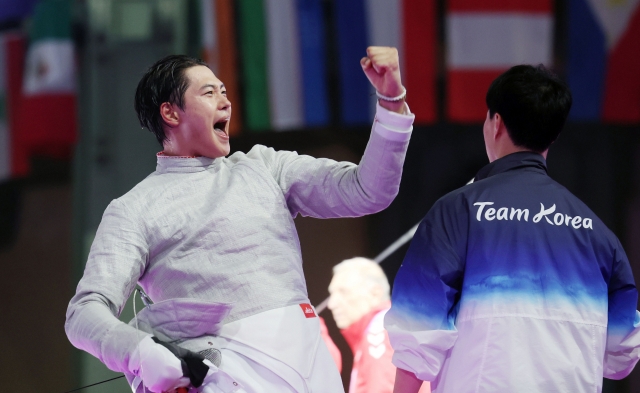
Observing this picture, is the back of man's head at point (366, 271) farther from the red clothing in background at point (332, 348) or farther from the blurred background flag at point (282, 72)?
the blurred background flag at point (282, 72)

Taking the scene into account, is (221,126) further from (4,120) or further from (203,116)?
(4,120)

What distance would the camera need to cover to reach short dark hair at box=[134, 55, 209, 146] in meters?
1.58

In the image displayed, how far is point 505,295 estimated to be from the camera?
1354 millimetres

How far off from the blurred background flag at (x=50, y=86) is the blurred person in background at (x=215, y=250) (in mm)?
1842

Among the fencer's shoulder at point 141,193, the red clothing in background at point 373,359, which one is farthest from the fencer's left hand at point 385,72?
the red clothing in background at point 373,359

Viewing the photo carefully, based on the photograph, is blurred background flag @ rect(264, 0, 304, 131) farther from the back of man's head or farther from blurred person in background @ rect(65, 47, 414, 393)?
blurred person in background @ rect(65, 47, 414, 393)

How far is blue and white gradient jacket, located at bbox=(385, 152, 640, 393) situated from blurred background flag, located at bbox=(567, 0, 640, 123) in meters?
2.11

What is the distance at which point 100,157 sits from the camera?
3.23 meters

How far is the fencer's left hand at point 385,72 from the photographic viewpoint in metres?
1.37

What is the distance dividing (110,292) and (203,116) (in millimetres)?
414

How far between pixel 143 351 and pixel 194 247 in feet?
0.84

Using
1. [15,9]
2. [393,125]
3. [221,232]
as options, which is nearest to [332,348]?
[221,232]

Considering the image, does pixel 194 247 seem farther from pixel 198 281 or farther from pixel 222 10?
pixel 222 10

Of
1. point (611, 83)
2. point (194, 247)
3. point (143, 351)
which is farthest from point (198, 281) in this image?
point (611, 83)
